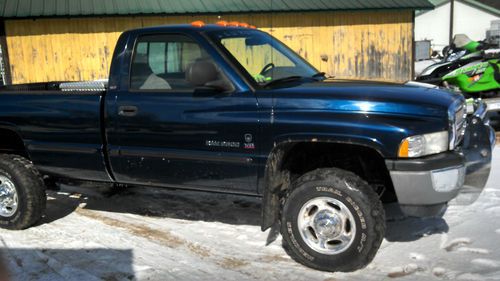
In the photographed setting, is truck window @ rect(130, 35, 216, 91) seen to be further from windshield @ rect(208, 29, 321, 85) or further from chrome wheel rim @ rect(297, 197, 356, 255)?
chrome wheel rim @ rect(297, 197, 356, 255)

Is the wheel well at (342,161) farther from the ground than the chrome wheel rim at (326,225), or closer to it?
farther from the ground

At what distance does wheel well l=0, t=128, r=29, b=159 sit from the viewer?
5301 millimetres

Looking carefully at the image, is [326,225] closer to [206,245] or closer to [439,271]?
[439,271]

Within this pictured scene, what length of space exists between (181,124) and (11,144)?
2.26 metres

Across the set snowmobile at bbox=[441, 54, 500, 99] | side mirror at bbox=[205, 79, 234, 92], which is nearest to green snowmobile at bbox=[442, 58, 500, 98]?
snowmobile at bbox=[441, 54, 500, 99]

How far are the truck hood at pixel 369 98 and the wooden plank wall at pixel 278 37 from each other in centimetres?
851

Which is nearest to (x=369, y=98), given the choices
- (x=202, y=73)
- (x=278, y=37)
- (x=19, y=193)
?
(x=202, y=73)

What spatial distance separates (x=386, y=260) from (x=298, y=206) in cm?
84

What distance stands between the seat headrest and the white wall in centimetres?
3415

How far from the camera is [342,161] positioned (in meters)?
4.23

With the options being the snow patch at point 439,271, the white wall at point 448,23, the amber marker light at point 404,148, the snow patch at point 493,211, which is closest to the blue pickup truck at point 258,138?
the amber marker light at point 404,148

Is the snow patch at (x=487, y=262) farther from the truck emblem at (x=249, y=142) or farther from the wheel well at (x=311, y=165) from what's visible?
the truck emblem at (x=249, y=142)

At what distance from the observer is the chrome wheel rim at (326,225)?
3.81 metres

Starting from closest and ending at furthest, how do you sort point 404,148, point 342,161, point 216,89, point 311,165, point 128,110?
1. point 404,148
2. point 216,89
3. point 342,161
4. point 311,165
5. point 128,110
